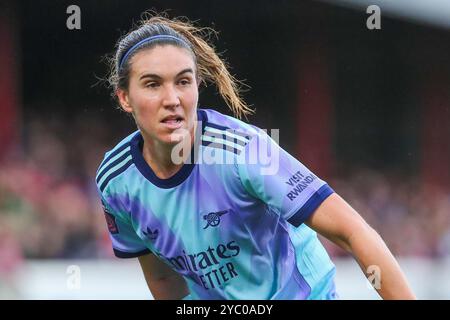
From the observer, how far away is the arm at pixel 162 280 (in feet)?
12.3

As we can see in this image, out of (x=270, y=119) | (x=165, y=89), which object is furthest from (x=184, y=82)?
(x=270, y=119)

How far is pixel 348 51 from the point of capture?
26.4 feet

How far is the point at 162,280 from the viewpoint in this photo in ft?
12.4

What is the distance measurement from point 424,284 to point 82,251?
8.26 ft

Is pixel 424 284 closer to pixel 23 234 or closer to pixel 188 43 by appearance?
pixel 23 234

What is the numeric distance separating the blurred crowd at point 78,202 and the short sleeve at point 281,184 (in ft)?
11.5

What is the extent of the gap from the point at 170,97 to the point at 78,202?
388cm

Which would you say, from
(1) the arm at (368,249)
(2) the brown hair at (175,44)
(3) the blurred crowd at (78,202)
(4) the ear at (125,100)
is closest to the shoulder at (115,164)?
(4) the ear at (125,100)

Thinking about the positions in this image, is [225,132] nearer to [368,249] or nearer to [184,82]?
[184,82]

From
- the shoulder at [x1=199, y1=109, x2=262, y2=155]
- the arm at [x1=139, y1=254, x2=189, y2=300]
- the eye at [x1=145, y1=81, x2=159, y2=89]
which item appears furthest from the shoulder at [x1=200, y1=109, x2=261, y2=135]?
the arm at [x1=139, y1=254, x2=189, y2=300]

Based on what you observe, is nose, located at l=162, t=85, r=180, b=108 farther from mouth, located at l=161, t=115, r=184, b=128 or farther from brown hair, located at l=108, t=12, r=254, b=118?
brown hair, located at l=108, t=12, r=254, b=118

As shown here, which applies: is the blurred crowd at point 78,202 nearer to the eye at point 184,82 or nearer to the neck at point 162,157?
the neck at point 162,157
